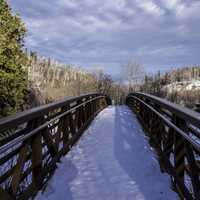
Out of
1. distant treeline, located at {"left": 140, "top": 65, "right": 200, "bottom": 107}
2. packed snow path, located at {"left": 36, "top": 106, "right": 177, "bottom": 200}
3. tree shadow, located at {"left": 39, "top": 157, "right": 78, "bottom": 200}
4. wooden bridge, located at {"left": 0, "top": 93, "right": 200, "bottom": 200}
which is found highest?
wooden bridge, located at {"left": 0, "top": 93, "right": 200, "bottom": 200}

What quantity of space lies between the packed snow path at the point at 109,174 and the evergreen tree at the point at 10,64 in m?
8.01

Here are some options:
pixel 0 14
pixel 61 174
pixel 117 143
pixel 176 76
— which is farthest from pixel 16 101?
pixel 176 76

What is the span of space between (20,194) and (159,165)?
8.85ft

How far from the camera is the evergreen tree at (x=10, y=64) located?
49.1 feet

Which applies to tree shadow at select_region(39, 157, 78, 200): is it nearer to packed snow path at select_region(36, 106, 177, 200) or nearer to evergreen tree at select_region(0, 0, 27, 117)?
packed snow path at select_region(36, 106, 177, 200)

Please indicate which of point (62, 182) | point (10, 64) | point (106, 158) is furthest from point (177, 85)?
point (62, 182)

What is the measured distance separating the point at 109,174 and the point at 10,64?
11167mm

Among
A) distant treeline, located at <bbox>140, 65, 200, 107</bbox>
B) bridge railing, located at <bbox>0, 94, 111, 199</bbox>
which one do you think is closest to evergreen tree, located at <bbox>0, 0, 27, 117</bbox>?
bridge railing, located at <bbox>0, 94, 111, 199</bbox>

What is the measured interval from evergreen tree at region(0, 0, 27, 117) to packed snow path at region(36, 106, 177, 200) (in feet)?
26.3

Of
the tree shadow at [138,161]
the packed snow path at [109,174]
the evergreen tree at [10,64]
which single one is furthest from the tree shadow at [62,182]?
the evergreen tree at [10,64]

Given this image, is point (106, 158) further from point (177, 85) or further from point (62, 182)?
point (177, 85)

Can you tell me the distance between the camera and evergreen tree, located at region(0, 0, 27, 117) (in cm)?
1496

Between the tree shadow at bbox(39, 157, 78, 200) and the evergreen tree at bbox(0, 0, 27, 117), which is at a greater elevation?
the evergreen tree at bbox(0, 0, 27, 117)

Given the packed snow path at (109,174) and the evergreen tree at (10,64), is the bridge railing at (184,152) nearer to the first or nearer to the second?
the packed snow path at (109,174)
